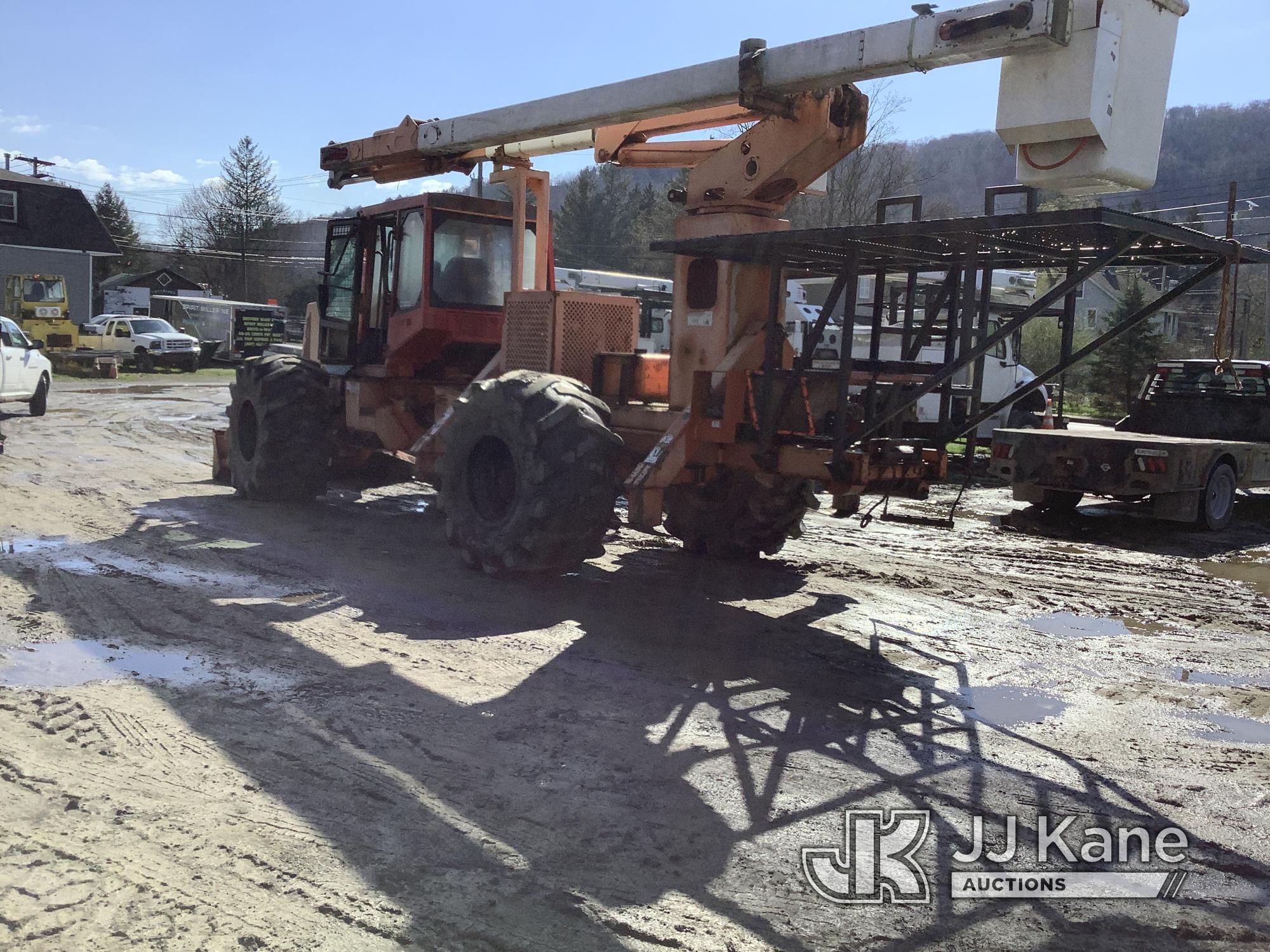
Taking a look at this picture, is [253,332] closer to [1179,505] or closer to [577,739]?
[1179,505]

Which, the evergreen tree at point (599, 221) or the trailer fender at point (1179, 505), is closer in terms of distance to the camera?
the trailer fender at point (1179, 505)

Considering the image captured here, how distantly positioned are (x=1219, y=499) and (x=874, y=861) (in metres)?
10.2

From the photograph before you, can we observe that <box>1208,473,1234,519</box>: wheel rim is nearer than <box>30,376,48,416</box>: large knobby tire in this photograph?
Yes

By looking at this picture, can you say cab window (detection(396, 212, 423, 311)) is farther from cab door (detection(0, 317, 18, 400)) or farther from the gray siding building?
the gray siding building

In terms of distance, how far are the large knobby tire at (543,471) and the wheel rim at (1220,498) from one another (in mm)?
7812

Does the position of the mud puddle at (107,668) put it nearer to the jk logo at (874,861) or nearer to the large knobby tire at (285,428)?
the jk logo at (874,861)

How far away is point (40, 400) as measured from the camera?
19453 millimetres

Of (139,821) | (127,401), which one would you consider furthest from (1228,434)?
(127,401)

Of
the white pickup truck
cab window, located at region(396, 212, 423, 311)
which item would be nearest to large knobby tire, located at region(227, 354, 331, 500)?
cab window, located at region(396, 212, 423, 311)

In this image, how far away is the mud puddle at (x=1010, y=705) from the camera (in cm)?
566

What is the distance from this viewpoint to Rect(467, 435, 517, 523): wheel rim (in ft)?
27.3

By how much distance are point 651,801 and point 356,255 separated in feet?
27.0

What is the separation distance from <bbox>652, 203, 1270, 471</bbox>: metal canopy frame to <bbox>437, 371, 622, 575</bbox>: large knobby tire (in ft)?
3.86

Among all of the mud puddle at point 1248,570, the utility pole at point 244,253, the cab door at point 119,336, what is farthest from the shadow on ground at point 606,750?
the utility pole at point 244,253
